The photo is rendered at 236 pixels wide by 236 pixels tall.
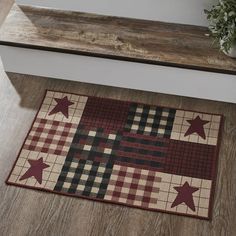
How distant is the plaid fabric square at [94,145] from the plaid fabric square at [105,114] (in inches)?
1.4

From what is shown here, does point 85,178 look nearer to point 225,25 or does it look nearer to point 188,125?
point 188,125

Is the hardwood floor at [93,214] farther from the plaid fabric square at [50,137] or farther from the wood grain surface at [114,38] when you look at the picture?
the wood grain surface at [114,38]

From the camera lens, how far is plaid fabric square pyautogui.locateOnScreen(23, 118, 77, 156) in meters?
2.78

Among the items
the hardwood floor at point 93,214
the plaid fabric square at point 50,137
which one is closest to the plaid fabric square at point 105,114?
the plaid fabric square at point 50,137

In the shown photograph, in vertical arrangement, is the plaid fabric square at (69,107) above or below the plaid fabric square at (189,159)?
above

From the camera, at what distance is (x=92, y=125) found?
287 centimetres

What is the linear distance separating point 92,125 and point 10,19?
0.87 meters

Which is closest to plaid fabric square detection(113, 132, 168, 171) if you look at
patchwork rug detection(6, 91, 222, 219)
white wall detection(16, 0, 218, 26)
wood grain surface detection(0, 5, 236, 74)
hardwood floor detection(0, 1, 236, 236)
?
patchwork rug detection(6, 91, 222, 219)

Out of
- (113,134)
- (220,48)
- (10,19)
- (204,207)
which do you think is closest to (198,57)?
(220,48)

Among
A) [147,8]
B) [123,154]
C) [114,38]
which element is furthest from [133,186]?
[147,8]

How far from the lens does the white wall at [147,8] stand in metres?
2.92

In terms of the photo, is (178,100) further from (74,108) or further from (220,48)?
(74,108)

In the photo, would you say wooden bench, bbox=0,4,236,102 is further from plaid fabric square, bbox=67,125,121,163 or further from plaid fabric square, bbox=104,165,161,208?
plaid fabric square, bbox=104,165,161,208

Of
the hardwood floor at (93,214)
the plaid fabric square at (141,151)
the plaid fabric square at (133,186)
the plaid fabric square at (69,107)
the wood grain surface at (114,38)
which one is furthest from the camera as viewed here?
the plaid fabric square at (69,107)
